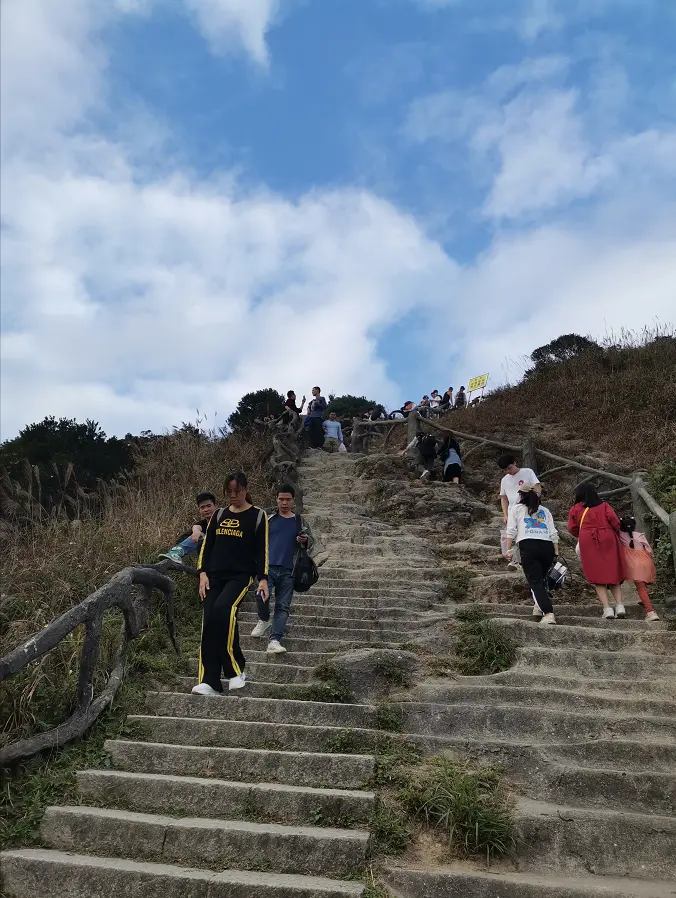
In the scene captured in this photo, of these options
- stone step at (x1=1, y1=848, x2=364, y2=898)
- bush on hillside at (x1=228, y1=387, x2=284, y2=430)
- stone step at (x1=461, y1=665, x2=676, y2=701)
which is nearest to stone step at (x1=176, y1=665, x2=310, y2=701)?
stone step at (x1=461, y1=665, x2=676, y2=701)

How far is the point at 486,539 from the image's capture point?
853 cm

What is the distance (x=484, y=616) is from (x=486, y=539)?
2.86m

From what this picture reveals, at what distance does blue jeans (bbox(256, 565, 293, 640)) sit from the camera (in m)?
5.37

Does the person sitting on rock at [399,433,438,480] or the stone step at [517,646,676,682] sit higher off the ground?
the person sitting on rock at [399,433,438,480]

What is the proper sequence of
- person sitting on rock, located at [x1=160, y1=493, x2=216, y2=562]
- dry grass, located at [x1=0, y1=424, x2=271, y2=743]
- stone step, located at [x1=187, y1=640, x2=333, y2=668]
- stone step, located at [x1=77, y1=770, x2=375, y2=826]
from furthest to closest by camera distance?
person sitting on rock, located at [x1=160, y1=493, x2=216, y2=562] < stone step, located at [x1=187, y1=640, x2=333, y2=668] < dry grass, located at [x1=0, y1=424, x2=271, y2=743] < stone step, located at [x1=77, y1=770, x2=375, y2=826]

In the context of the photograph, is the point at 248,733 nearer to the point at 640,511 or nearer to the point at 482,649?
the point at 482,649

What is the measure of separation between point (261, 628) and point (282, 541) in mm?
790

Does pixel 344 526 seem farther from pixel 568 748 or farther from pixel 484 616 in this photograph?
pixel 568 748

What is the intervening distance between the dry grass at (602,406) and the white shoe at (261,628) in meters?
7.79

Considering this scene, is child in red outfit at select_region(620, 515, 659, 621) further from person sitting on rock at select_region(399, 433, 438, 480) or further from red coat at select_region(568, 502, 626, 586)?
person sitting on rock at select_region(399, 433, 438, 480)

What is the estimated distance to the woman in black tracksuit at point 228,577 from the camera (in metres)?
4.52

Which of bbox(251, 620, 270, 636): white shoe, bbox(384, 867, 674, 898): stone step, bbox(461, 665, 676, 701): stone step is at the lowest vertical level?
bbox(384, 867, 674, 898): stone step

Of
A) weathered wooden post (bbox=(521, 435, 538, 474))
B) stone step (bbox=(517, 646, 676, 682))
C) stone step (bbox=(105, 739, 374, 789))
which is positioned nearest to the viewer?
stone step (bbox=(105, 739, 374, 789))

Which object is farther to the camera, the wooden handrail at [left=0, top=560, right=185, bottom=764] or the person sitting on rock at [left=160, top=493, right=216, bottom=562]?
the person sitting on rock at [left=160, top=493, right=216, bottom=562]
